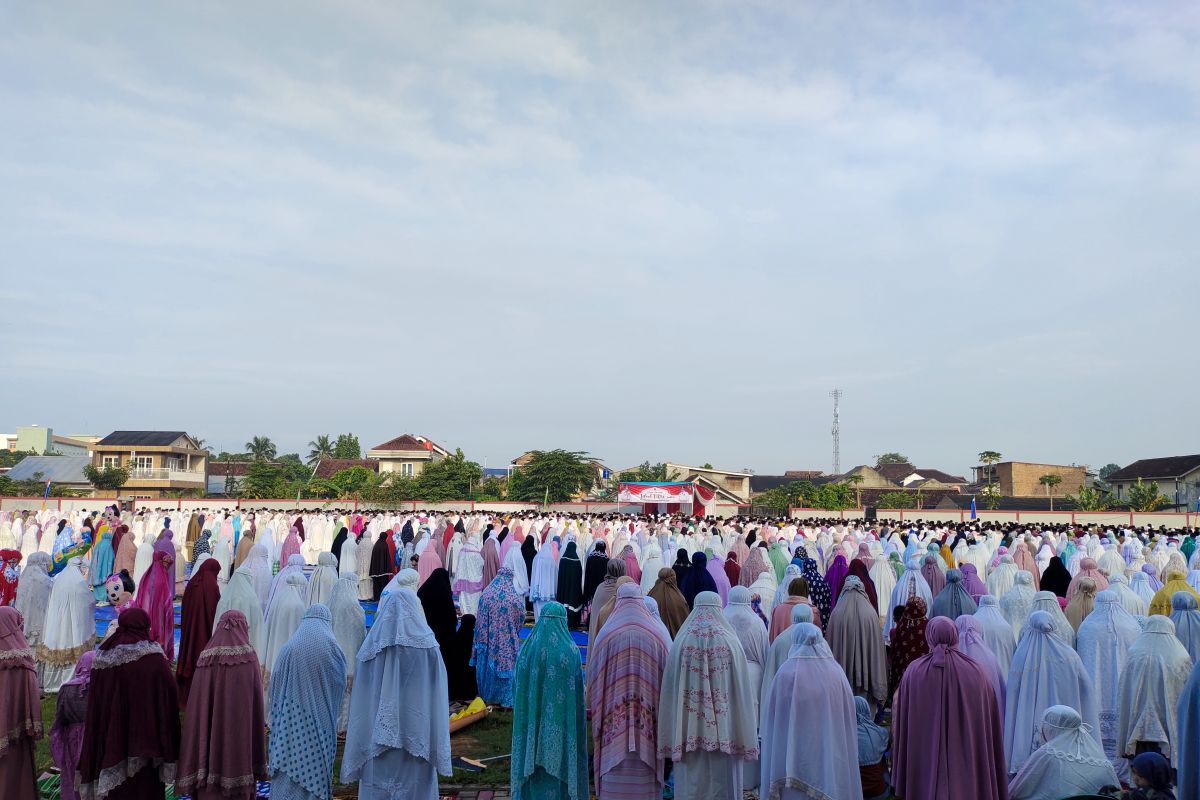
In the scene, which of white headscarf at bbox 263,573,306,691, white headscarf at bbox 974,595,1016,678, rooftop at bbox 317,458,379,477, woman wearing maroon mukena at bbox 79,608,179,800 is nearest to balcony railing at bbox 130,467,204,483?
rooftop at bbox 317,458,379,477

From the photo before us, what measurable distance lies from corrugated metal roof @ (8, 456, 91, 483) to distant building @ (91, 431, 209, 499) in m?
1.17

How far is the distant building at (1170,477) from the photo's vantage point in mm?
40031

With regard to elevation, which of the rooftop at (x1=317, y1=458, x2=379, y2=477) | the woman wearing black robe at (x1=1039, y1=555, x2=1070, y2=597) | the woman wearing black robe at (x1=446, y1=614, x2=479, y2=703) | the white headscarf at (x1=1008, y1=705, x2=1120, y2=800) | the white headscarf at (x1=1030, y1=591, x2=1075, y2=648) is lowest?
the woman wearing black robe at (x1=446, y1=614, x2=479, y2=703)

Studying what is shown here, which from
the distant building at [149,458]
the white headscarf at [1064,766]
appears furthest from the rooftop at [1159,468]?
the distant building at [149,458]

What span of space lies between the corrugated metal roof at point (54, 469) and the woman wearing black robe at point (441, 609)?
43.5 m

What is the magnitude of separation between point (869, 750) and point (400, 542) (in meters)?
13.1

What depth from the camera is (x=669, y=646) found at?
17.3 feet

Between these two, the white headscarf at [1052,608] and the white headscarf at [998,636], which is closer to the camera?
the white headscarf at [1052,608]

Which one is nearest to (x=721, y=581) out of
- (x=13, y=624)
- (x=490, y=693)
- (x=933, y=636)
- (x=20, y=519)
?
(x=490, y=693)

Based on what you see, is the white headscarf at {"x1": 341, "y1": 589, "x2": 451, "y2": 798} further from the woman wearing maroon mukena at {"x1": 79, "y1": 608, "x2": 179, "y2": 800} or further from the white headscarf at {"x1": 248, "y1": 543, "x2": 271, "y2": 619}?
the white headscarf at {"x1": 248, "y1": 543, "x2": 271, "y2": 619}

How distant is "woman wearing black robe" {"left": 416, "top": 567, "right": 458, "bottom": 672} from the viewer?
24.8 feet

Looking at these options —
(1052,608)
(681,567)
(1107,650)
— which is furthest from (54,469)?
(1107,650)

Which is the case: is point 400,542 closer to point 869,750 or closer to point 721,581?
point 721,581

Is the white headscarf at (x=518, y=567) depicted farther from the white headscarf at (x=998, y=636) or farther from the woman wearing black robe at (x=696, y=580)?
the white headscarf at (x=998, y=636)
